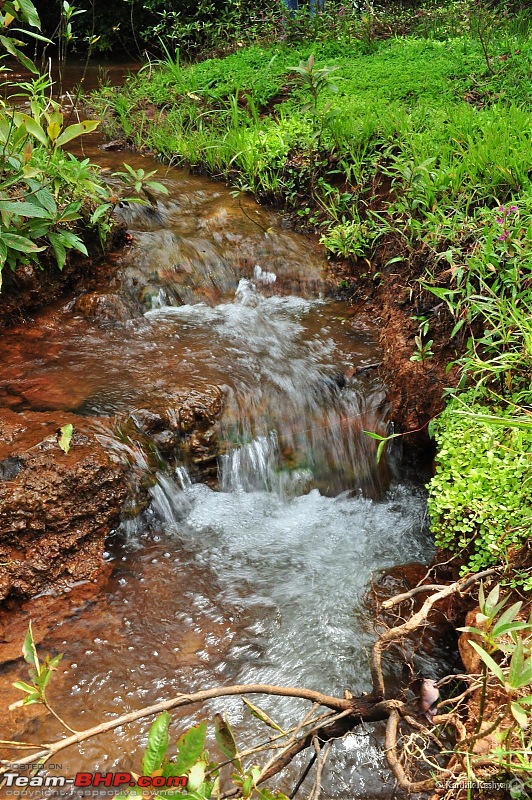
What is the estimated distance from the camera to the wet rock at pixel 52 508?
9.42 feet

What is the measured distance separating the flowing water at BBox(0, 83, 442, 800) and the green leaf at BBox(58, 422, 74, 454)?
0.22 metres

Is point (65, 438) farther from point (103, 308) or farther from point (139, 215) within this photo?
point (139, 215)

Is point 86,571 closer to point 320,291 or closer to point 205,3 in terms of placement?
point 320,291

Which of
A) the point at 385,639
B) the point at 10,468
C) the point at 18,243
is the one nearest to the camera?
the point at 385,639

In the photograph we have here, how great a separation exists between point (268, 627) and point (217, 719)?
1.42 meters

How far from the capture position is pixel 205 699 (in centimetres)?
176

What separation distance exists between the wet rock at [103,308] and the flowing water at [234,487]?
2 centimetres

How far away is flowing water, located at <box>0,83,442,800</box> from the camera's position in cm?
257

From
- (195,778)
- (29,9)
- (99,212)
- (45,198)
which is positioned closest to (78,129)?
(45,198)

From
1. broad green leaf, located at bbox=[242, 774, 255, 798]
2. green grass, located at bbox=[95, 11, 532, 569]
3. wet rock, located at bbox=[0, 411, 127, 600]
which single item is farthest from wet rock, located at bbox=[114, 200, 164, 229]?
broad green leaf, located at bbox=[242, 774, 255, 798]

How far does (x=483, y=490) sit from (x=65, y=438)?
193 centimetres

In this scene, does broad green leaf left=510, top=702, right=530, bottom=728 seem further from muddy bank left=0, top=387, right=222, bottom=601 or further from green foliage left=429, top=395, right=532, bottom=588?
muddy bank left=0, top=387, right=222, bottom=601

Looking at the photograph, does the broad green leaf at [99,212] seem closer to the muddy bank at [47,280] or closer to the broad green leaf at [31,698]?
the muddy bank at [47,280]

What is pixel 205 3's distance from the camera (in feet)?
32.2
